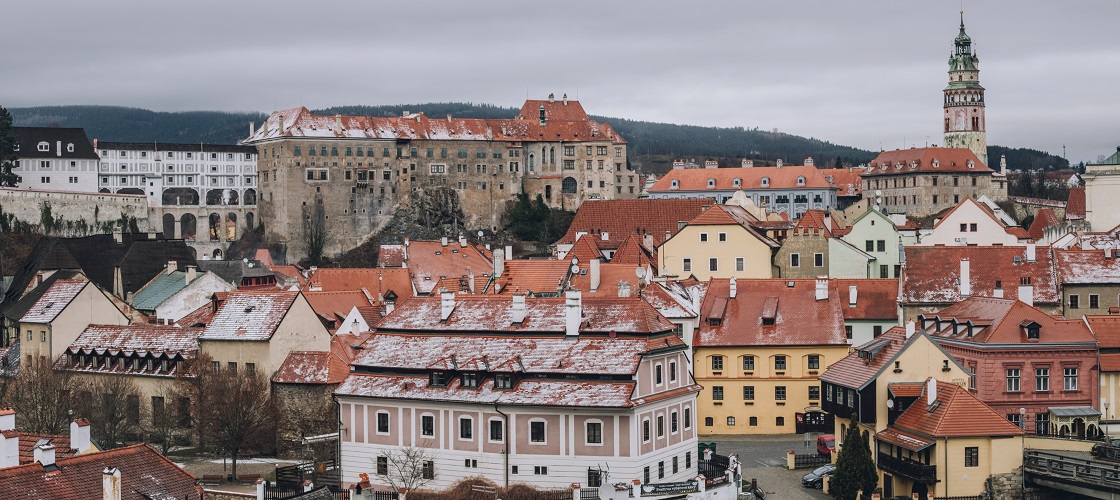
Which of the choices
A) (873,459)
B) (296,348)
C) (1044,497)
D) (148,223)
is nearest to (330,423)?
(296,348)

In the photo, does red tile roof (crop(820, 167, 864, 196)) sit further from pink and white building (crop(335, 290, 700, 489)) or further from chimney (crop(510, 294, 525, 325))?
pink and white building (crop(335, 290, 700, 489))

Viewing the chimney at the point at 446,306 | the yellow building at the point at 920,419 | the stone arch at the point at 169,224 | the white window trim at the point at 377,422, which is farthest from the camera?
the stone arch at the point at 169,224

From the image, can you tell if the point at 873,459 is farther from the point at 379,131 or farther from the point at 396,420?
the point at 379,131

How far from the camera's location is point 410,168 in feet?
497

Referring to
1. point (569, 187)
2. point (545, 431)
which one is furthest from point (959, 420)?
point (569, 187)

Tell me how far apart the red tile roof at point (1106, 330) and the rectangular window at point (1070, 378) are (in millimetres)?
1298

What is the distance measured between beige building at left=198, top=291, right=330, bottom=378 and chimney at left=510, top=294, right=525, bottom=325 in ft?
35.6

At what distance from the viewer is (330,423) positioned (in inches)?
2164

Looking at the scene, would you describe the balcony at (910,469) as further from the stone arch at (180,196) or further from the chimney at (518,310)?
the stone arch at (180,196)

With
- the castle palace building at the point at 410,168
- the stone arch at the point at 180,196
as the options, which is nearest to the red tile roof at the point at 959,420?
the castle palace building at the point at 410,168

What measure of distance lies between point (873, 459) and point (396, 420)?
1573 centimetres

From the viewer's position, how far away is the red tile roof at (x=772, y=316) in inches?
2493

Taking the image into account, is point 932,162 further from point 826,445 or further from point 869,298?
point 826,445

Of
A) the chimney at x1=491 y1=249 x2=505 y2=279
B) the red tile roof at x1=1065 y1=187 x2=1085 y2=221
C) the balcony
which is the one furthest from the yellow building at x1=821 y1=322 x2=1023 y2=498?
the red tile roof at x1=1065 y1=187 x2=1085 y2=221
